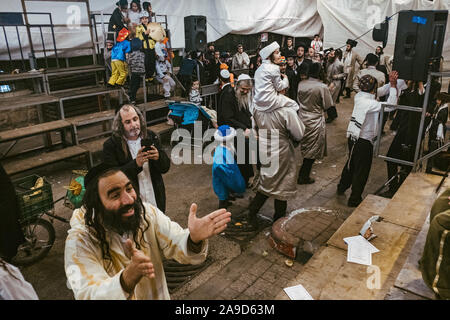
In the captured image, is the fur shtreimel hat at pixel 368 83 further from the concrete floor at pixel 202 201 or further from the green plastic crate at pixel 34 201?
the green plastic crate at pixel 34 201

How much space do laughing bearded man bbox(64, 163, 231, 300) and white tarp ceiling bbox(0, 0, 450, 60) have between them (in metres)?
8.23

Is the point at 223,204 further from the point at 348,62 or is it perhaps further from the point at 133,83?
the point at 348,62

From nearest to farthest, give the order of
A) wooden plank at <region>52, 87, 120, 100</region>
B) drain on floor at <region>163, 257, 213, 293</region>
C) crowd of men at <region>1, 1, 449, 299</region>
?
crowd of men at <region>1, 1, 449, 299</region>, drain on floor at <region>163, 257, 213, 293</region>, wooden plank at <region>52, 87, 120, 100</region>

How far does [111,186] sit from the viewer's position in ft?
6.72

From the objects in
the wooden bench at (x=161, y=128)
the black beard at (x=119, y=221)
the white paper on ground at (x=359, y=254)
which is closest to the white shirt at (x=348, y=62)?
the wooden bench at (x=161, y=128)

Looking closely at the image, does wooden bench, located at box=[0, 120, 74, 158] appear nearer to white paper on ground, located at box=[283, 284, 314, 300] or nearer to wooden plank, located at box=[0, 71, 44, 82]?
wooden plank, located at box=[0, 71, 44, 82]

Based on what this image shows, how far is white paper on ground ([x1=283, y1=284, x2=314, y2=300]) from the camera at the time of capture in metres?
2.92

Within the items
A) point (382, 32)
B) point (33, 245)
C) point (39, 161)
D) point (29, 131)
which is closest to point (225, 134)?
point (33, 245)

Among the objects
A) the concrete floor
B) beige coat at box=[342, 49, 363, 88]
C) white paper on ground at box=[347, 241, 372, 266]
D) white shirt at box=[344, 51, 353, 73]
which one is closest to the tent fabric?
Answer: beige coat at box=[342, 49, 363, 88]

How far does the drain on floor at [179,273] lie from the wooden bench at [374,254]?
1.31 m

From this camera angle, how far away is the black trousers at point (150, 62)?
8500 mm

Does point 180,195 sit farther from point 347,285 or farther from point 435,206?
point 435,206

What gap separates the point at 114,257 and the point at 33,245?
278 centimetres
